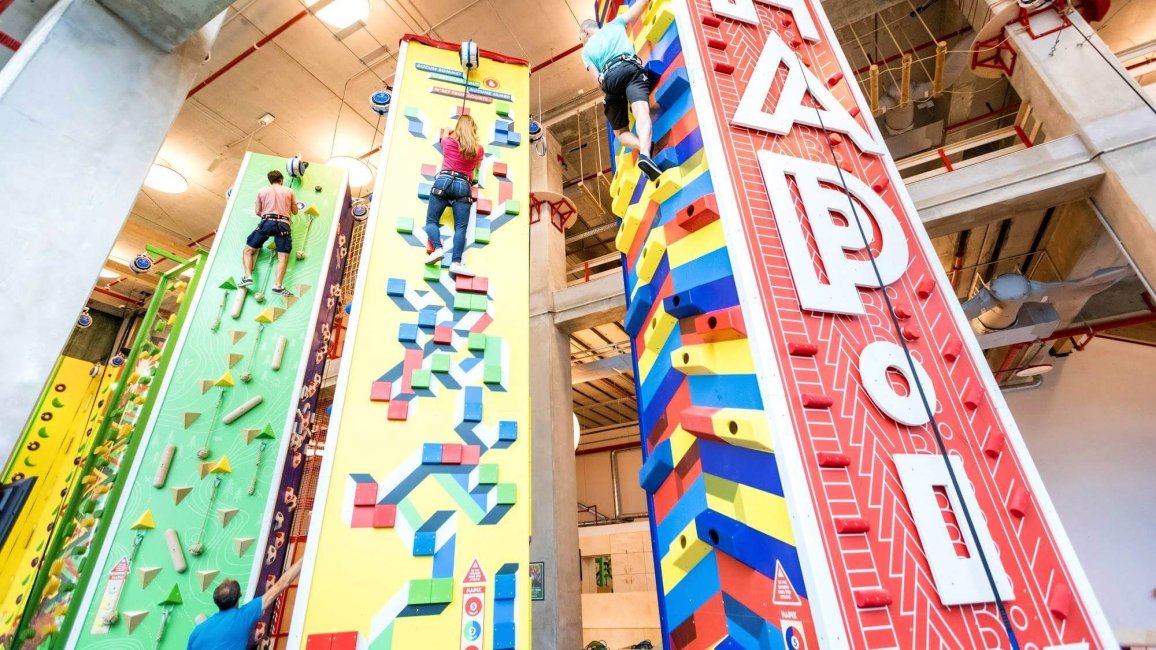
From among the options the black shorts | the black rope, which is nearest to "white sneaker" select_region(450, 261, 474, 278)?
the black shorts

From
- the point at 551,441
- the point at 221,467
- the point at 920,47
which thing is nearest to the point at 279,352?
the point at 221,467

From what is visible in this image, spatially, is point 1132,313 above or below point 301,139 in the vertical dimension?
below

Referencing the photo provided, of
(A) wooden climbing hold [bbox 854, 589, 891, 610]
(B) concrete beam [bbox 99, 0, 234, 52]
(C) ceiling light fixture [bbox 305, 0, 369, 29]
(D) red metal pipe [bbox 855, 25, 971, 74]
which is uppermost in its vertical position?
(D) red metal pipe [bbox 855, 25, 971, 74]

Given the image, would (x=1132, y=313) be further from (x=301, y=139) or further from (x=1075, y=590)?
(x=301, y=139)

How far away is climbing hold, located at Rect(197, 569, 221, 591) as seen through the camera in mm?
3439

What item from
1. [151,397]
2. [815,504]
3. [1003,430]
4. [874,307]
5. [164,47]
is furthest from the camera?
[151,397]

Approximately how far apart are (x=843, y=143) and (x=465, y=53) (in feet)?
9.52

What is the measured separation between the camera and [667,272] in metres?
2.27

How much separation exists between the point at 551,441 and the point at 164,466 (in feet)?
12.4

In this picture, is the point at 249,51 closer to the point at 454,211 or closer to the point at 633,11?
the point at 454,211

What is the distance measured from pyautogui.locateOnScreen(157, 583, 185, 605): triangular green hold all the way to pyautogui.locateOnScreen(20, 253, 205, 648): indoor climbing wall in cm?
52

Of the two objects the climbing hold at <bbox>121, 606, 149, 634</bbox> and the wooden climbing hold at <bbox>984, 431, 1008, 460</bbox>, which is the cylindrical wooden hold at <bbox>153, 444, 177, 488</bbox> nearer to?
the climbing hold at <bbox>121, 606, 149, 634</bbox>

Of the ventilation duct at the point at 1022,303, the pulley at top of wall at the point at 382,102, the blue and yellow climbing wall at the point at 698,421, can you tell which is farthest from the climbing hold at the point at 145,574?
the ventilation duct at the point at 1022,303

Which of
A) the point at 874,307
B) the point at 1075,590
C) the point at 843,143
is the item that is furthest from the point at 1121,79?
the point at 1075,590
